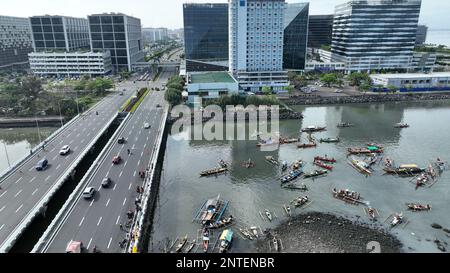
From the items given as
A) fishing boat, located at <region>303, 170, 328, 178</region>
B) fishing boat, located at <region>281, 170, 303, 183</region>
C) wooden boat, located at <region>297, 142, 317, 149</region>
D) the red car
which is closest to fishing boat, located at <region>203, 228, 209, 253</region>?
fishing boat, located at <region>281, 170, 303, 183</region>

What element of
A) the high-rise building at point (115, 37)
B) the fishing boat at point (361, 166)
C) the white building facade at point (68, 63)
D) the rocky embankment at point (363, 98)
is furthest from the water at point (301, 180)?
the high-rise building at point (115, 37)

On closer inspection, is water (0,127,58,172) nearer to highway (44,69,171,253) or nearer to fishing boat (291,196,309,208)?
highway (44,69,171,253)

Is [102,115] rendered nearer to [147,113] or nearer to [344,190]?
[147,113]

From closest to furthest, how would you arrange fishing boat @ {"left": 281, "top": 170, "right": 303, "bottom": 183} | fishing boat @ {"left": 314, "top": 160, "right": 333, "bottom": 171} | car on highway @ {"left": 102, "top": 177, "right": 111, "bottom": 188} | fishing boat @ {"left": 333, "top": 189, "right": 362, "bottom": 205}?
car on highway @ {"left": 102, "top": 177, "right": 111, "bottom": 188} < fishing boat @ {"left": 333, "top": 189, "right": 362, "bottom": 205} < fishing boat @ {"left": 281, "top": 170, "right": 303, "bottom": 183} < fishing boat @ {"left": 314, "top": 160, "right": 333, "bottom": 171}

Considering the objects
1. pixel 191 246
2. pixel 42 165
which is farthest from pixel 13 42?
pixel 191 246

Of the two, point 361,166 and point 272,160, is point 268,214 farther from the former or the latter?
point 361,166
